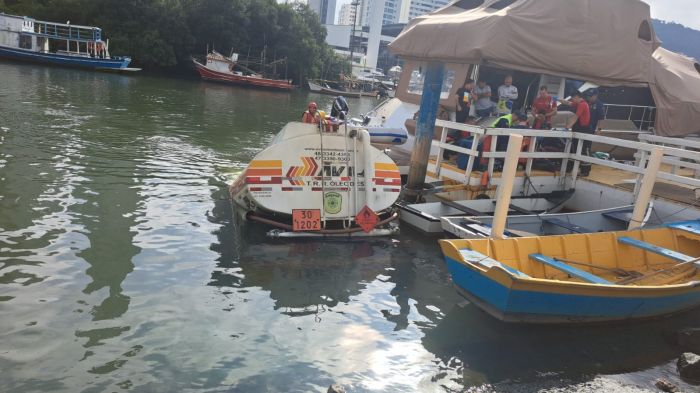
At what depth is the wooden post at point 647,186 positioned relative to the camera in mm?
9344

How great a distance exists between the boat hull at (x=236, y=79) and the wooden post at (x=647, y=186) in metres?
49.5

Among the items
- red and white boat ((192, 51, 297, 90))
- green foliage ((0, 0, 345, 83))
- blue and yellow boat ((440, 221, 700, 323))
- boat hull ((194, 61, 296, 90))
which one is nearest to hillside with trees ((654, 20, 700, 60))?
green foliage ((0, 0, 345, 83))

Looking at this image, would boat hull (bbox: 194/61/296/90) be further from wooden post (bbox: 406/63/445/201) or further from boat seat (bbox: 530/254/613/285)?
boat seat (bbox: 530/254/613/285)

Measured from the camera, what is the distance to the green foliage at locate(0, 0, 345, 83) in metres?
54.7

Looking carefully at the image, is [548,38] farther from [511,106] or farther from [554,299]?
[554,299]

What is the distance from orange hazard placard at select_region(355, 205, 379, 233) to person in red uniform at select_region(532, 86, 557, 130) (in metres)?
5.41

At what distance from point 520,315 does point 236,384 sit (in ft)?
12.2

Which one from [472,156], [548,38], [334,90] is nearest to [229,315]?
[472,156]

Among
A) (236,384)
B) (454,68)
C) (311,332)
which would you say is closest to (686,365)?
(311,332)

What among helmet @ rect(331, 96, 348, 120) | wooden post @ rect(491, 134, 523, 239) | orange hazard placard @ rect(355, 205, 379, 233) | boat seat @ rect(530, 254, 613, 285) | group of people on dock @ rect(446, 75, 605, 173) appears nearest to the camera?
boat seat @ rect(530, 254, 613, 285)

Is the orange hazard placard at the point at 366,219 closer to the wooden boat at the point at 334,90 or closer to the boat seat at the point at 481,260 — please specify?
the boat seat at the point at 481,260

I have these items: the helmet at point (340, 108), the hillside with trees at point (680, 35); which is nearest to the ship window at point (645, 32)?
the helmet at point (340, 108)

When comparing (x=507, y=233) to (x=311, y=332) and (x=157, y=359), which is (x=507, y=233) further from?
(x=157, y=359)

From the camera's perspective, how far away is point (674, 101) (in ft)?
54.0
